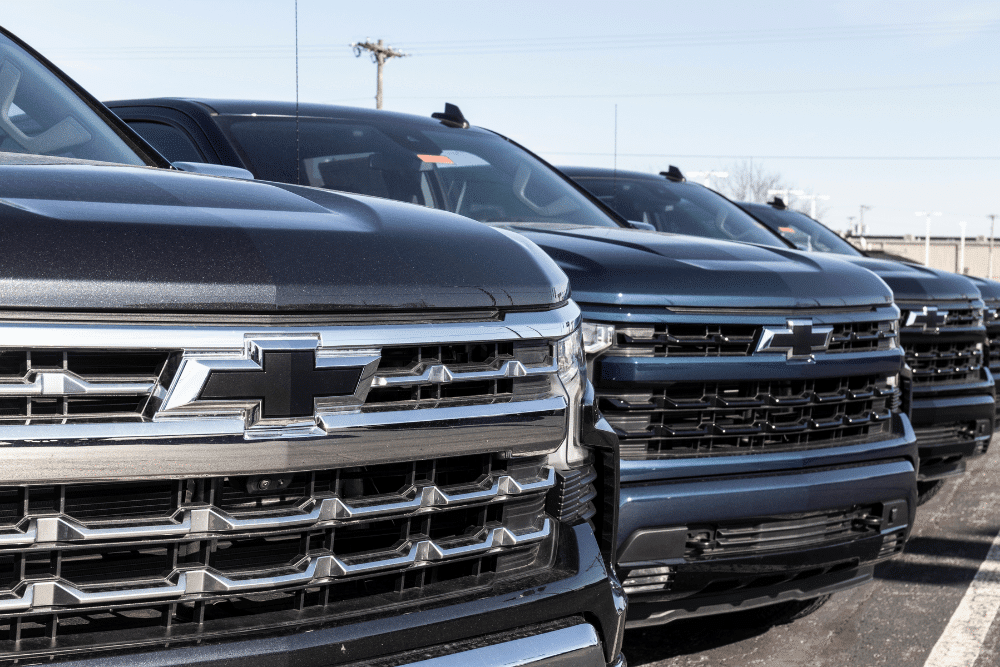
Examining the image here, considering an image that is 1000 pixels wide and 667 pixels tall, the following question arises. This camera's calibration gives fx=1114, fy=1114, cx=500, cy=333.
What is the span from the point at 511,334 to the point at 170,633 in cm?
81

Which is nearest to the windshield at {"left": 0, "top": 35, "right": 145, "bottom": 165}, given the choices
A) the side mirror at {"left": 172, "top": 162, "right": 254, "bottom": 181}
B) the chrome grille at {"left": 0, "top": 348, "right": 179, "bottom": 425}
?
the side mirror at {"left": 172, "top": 162, "right": 254, "bottom": 181}

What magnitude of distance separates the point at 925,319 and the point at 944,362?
1.02ft

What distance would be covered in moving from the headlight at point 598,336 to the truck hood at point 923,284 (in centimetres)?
316

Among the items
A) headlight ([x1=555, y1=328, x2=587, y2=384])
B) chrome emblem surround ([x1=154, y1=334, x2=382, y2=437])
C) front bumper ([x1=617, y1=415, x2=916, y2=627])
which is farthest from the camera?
front bumper ([x1=617, y1=415, x2=916, y2=627])

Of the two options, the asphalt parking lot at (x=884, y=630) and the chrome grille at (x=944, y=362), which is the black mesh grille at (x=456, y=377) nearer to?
the asphalt parking lot at (x=884, y=630)

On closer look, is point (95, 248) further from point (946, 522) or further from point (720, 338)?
point (946, 522)

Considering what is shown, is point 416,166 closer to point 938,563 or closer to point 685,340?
point 685,340

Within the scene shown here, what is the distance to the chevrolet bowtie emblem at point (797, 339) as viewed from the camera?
3.81 meters

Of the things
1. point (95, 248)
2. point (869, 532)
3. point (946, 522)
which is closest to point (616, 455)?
point (95, 248)

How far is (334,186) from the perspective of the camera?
14.7ft

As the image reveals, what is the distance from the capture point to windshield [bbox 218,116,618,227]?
441 cm

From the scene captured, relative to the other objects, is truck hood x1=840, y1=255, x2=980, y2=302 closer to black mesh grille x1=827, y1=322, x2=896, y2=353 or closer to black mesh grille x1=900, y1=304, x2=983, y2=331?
black mesh grille x1=900, y1=304, x2=983, y2=331

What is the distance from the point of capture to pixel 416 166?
15.7 feet

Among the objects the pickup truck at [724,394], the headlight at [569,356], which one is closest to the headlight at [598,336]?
the pickup truck at [724,394]
